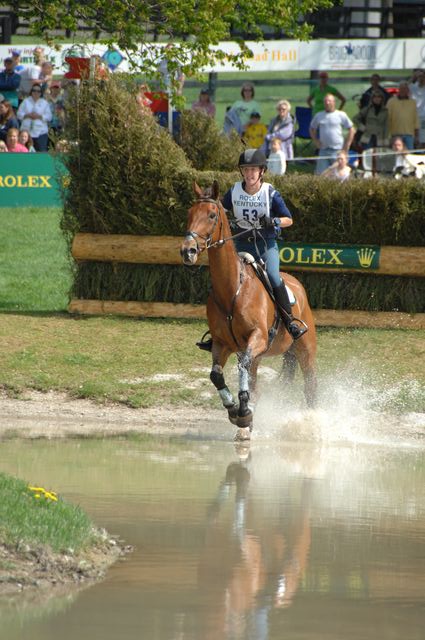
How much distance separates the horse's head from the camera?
11.4 m

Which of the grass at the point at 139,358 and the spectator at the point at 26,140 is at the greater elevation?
the spectator at the point at 26,140

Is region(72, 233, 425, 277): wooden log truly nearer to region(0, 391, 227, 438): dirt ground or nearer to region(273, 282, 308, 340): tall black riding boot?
region(0, 391, 227, 438): dirt ground

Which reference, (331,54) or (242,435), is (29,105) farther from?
(242,435)

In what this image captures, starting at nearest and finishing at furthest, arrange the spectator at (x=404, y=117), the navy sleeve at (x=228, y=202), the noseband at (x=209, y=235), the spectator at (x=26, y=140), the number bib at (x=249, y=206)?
the noseband at (x=209, y=235), the number bib at (x=249, y=206), the navy sleeve at (x=228, y=202), the spectator at (x=404, y=117), the spectator at (x=26, y=140)

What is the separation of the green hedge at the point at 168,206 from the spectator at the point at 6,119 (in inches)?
350

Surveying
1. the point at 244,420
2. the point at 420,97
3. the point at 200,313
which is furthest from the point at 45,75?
the point at 244,420

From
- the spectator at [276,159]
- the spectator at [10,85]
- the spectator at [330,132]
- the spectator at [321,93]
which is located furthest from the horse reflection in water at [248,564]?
the spectator at [10,85]

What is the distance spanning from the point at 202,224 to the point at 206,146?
8.34 meters

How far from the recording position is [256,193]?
12.8 meters

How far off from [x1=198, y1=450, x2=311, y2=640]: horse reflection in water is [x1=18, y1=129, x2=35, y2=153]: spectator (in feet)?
56.7

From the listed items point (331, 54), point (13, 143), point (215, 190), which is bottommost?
point (215, 190)

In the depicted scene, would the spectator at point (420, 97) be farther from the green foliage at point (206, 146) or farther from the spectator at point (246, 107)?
the green foliage at point (206, 146)

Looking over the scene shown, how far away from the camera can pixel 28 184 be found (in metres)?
26.1

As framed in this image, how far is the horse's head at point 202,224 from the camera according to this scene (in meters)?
11.4
